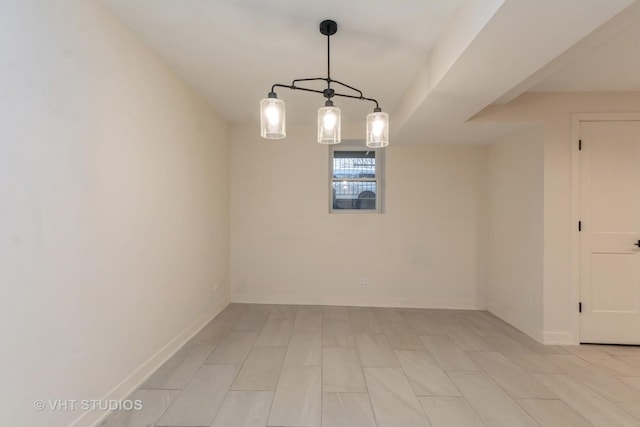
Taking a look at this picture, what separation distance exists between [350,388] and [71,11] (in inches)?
115

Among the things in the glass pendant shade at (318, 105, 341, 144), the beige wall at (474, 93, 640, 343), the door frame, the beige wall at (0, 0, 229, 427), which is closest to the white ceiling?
the beige wall at (474, 93, 640, 343)

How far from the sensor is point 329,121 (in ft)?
5.80

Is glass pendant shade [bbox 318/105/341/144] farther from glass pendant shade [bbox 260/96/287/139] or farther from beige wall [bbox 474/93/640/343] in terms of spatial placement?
beige wall [bbox 474/93/640/343]

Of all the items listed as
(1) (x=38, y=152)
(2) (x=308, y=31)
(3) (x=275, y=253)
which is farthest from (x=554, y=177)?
(1) (x=38, y=152)

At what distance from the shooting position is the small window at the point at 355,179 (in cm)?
428

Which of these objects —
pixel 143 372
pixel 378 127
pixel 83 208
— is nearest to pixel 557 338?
pixel 378 127

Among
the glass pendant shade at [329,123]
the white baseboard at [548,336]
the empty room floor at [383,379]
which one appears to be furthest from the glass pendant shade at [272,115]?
the white baseboard at [548,336]

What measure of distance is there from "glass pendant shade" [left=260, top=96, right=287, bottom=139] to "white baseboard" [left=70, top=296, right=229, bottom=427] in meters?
1.95

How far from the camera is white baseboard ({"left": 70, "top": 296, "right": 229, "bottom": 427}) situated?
5.57ft

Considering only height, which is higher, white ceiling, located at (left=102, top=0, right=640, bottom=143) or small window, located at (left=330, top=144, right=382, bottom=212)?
white ceiling, located at (left=102, top=0, right=640, bottom=143)

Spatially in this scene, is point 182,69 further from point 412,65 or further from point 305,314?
point 305,314

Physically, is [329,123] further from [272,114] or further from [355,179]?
[355,179]

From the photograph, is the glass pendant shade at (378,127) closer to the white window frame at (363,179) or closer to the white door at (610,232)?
the white window frame at (363,179)

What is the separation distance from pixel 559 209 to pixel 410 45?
227cm
